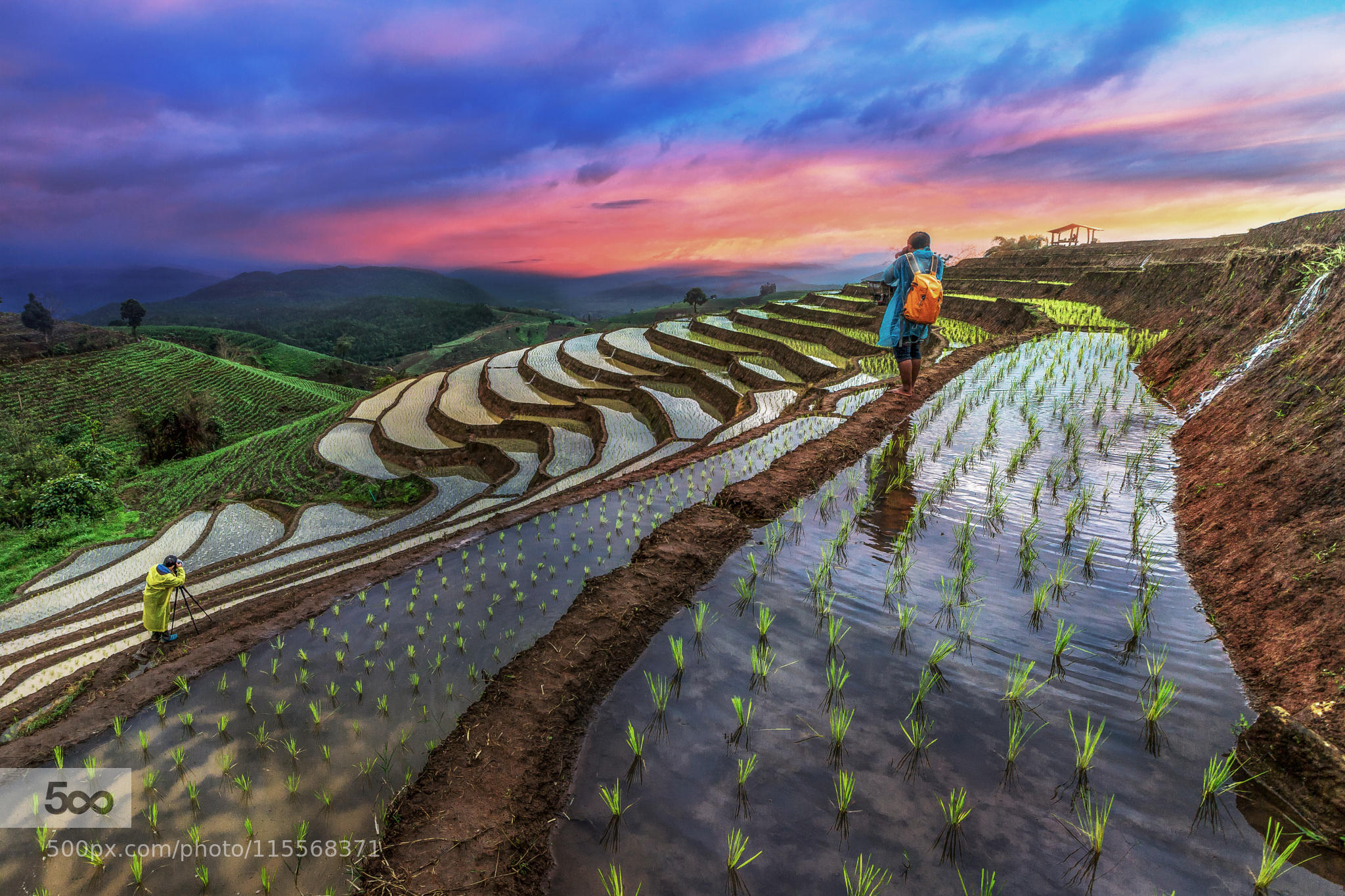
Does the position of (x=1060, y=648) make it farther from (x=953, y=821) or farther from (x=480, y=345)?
(x=480, y=345)

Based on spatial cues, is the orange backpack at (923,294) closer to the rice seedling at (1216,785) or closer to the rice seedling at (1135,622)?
the rice seedling at (1135,622)

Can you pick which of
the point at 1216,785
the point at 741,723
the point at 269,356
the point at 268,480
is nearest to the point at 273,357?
the point at 269,356

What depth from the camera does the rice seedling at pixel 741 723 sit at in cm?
277

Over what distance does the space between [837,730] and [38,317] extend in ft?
281

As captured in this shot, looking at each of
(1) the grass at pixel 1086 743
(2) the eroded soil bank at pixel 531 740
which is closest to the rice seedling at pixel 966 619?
(1) the grass at pixel 1086 743

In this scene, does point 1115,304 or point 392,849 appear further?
point 1115,304

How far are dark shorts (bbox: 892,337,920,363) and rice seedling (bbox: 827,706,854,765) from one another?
6.57 m

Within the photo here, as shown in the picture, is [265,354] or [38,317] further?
[265,354]

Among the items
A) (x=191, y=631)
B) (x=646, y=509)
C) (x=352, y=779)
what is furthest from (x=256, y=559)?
(x=352, y=779)

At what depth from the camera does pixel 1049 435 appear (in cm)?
723

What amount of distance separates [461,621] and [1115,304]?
2414 cm

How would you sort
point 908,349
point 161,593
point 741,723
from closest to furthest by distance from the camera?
1. point 741,723
2. point 161,593
3. point 908,349

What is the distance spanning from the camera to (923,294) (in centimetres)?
732

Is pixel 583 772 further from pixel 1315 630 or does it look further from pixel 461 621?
pixel 1315 630
